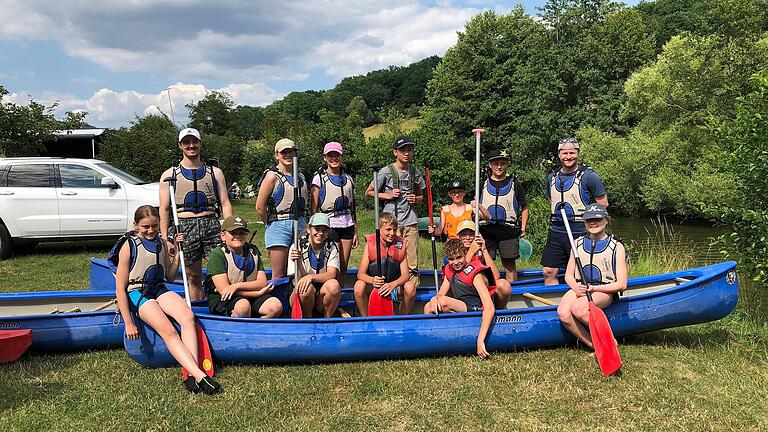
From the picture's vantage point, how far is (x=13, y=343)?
4.33 m

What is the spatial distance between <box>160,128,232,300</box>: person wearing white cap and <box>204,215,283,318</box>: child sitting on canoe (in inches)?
17.7

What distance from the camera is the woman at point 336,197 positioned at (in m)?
5.24

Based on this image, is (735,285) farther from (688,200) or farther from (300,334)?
(688,200)

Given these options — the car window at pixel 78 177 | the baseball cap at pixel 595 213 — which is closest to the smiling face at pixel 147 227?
the baseball cap at pixel 595 213

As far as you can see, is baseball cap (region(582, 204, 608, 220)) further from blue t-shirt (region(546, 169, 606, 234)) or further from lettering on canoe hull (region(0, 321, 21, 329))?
lettering on canoe hull (region(0, 321, 21, 329))

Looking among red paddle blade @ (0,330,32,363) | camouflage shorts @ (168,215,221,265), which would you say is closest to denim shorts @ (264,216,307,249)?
camouflage shorts @ (168,215,221,265)

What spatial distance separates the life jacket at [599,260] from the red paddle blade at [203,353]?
3.22 metres

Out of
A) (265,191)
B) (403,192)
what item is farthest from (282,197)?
(403,192)

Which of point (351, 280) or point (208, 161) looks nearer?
point (208, 161)

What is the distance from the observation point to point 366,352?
14.6 feet

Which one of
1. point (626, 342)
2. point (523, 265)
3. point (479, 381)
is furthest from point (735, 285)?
point (523, 265)

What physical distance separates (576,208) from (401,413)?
2839 millimetres

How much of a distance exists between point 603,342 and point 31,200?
9062mm

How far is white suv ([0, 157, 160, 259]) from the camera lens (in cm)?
891
